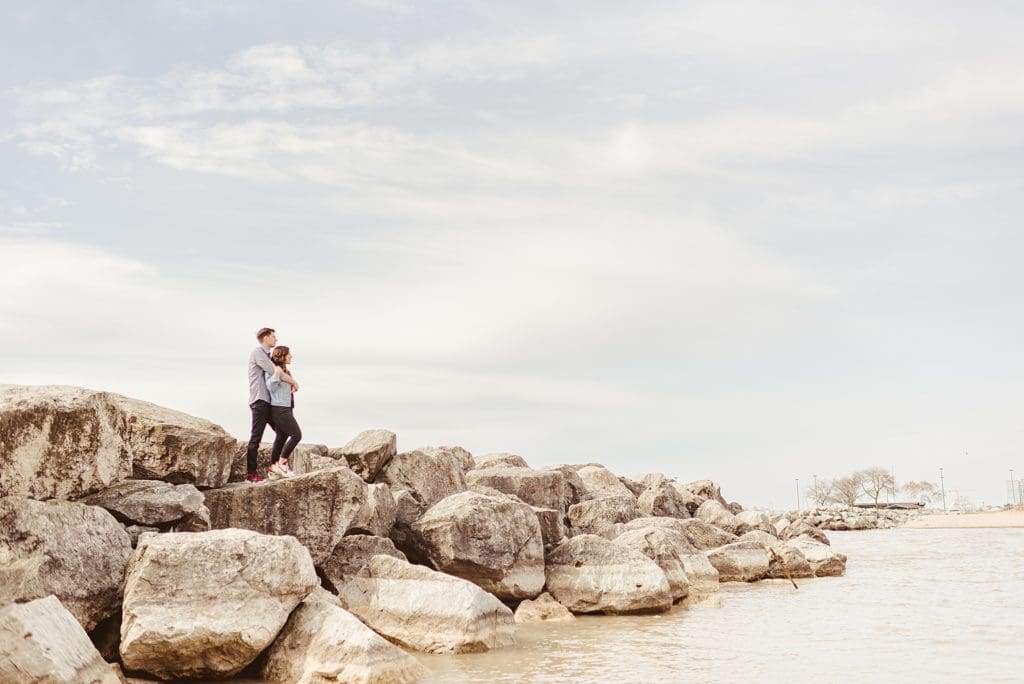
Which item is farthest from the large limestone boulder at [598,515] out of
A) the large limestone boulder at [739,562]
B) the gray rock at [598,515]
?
the large limestone boulder at [739,562]

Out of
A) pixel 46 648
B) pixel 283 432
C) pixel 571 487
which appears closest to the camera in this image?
pixel 46 648

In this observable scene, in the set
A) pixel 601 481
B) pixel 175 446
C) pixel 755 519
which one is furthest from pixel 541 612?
pixel 755 519

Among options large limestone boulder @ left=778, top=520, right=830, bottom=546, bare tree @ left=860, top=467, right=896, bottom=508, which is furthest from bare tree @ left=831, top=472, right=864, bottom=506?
large limestone boulder @ left=778, top=520, right=830, bottom=546

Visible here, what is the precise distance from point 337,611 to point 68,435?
3342 mm

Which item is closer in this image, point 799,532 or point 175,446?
point 175,446

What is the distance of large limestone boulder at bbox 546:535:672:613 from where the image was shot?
48.0 feet

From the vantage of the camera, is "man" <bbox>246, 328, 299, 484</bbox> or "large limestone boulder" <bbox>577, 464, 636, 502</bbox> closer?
"man" <bbox>246, 328, 299, 484</bbox>

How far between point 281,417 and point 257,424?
1.09 ft

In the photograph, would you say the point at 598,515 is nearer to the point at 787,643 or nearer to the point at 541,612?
the point at 541,612

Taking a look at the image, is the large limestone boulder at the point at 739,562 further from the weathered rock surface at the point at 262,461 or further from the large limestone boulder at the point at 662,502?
the weathered rock surface at the point at 262,461

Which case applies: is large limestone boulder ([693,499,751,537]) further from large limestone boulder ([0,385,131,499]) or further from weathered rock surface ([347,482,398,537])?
large limestone boulder ([0,385,131,499])

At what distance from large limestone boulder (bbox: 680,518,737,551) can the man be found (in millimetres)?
14131

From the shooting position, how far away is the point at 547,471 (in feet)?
71.6

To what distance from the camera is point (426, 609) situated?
11.2m
